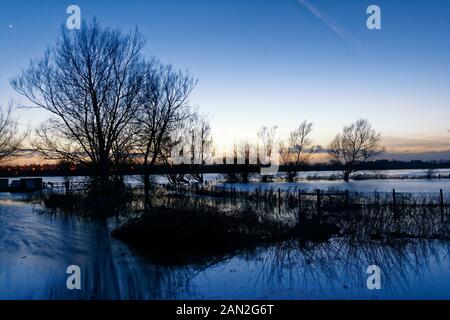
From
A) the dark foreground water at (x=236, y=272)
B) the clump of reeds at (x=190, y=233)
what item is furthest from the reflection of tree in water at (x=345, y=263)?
the clump of reeds at (x=190, y=233)

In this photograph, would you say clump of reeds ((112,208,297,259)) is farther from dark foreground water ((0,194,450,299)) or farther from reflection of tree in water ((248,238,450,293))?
reflection of tree in water ((248,238,450,293))

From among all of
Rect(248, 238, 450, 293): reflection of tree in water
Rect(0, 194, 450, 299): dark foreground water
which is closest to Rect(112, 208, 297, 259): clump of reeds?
Rect(0, 194, 450, 299): dark foreground water

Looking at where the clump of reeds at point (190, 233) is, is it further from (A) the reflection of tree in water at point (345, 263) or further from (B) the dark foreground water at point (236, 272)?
(A) the reflection of tree in water at point (345, 263)

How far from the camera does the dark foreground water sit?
25.2ft

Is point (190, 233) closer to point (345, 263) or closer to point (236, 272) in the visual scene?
point (236, 272)

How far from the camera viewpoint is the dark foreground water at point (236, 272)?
768cm

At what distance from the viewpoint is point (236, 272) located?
30.9 feet

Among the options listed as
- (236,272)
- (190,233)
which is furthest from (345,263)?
(190,233)

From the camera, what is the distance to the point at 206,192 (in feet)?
125

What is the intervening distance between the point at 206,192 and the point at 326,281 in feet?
97.8

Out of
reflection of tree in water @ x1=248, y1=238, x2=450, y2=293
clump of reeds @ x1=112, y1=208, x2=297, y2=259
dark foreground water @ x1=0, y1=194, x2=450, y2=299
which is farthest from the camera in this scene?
clump of reeds @ x1=112, y1=208, x2=297, y2=259

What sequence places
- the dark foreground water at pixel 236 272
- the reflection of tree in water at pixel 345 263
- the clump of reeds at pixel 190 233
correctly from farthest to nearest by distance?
the clump of reeds at pixel 190 233, the reflection of tree in water at pixel 345 263, the dark foreground water at pixel 236 272

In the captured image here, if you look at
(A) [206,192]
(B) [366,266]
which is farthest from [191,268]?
(A) [206,192]

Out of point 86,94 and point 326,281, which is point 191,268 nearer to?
point 326,281
